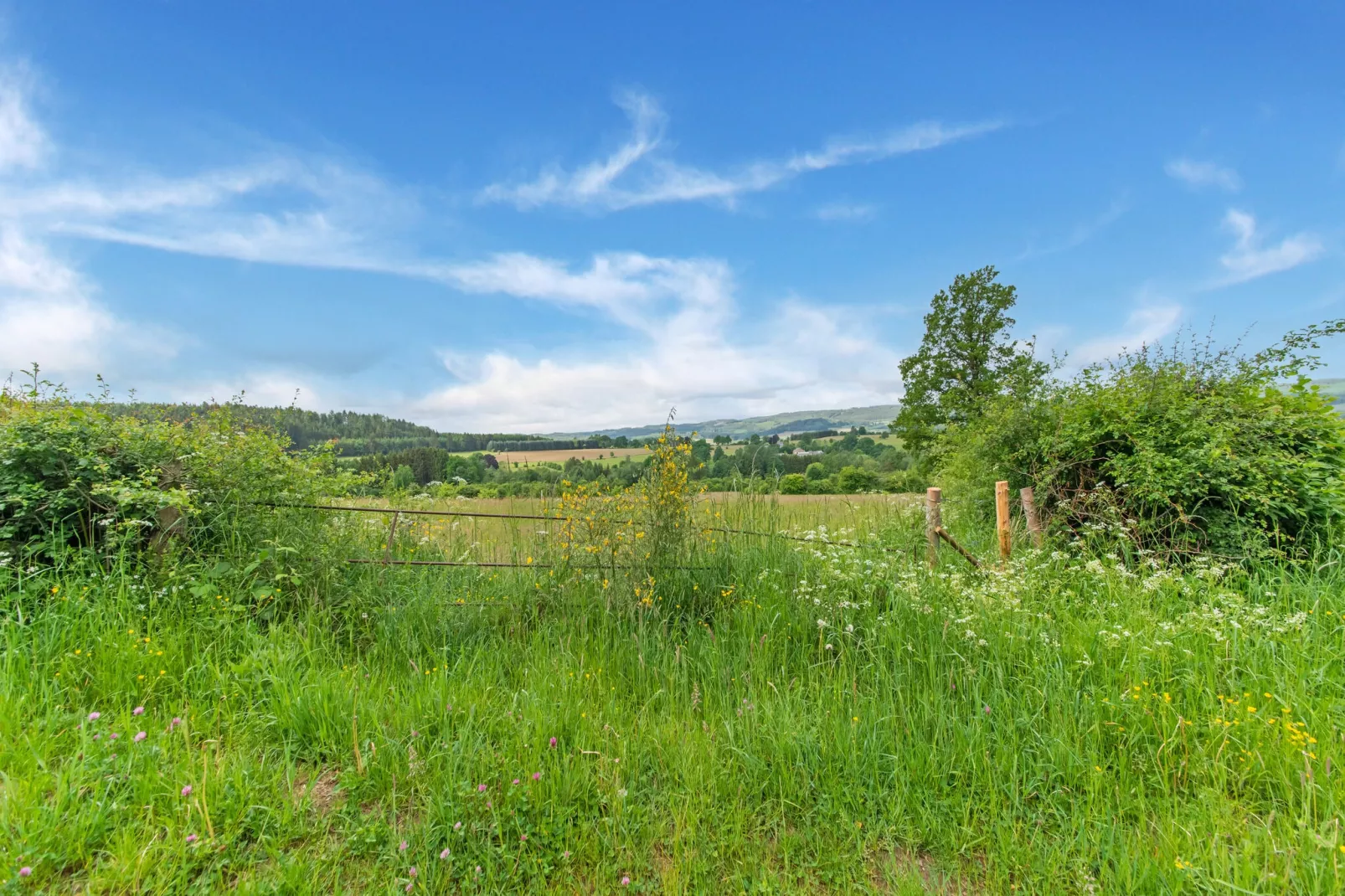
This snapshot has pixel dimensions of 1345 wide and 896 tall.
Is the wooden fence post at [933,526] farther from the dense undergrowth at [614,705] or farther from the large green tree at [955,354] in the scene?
the large green tree at [955,354]

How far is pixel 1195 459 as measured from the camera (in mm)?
5270

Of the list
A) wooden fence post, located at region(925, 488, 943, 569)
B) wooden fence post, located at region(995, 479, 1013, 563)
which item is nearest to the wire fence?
wooden fence post, located at region(925, 488, 943, 569)

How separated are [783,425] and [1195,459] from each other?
132 ft

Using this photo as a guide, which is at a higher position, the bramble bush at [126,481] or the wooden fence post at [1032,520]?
the bramble bush at [126,481]

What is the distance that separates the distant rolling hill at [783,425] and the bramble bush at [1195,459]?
387 centimetres

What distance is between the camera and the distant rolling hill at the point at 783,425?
514cm

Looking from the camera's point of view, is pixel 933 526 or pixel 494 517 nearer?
pixel 933 526

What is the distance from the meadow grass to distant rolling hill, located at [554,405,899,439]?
1.62 m

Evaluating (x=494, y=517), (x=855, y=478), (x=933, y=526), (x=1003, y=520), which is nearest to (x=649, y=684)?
(x=494, y=517)

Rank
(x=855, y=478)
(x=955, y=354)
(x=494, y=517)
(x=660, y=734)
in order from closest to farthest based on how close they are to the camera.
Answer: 1. (x=660, y=734)
2. (x=494, y=517)
3. (x=855, y=478)
4. (x=955, y=354)

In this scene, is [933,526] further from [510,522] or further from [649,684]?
[510,522]

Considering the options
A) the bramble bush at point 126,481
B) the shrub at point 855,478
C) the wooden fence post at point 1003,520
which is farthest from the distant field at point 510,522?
the shrub at point 855,478

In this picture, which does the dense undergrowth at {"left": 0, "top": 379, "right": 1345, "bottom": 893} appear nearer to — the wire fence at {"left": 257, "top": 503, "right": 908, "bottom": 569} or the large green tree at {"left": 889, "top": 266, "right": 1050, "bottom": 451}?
the wire fence at {"left": 257, "top": 503, "right": 908, "bottom": 569}

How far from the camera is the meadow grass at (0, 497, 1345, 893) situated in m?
2.03
